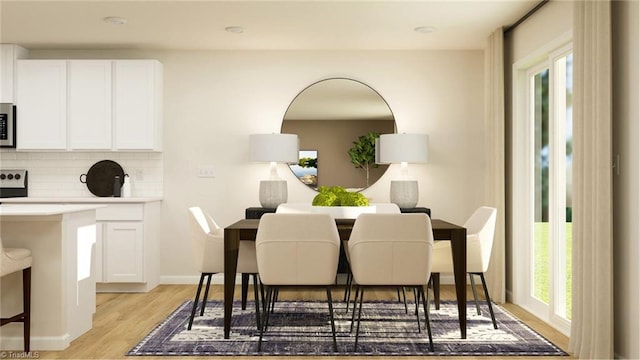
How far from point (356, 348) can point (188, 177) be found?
3180 millimetres

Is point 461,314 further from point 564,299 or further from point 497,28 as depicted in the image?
point 497,28

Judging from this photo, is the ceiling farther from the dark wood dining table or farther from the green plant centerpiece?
the dark wood dining table

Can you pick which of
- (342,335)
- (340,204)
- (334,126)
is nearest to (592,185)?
(340,204)

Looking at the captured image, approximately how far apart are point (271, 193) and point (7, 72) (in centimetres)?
287

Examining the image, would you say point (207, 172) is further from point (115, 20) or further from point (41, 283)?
point (41, 283)

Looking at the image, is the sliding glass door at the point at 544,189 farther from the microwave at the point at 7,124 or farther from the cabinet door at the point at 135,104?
the microwave at the point at 7,124

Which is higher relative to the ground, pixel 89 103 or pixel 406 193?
pixel 89 103

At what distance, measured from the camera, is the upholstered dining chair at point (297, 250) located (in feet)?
11.8

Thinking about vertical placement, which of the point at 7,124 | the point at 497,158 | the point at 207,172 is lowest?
the point at 207,172

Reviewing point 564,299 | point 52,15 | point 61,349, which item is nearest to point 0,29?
point 52,15

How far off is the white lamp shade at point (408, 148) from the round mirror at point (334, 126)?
0.33m

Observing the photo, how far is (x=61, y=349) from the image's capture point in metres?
3.61

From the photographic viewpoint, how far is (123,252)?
5668mm

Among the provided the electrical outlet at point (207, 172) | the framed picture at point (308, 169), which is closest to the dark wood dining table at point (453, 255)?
the framed picture at point (308, 169)
